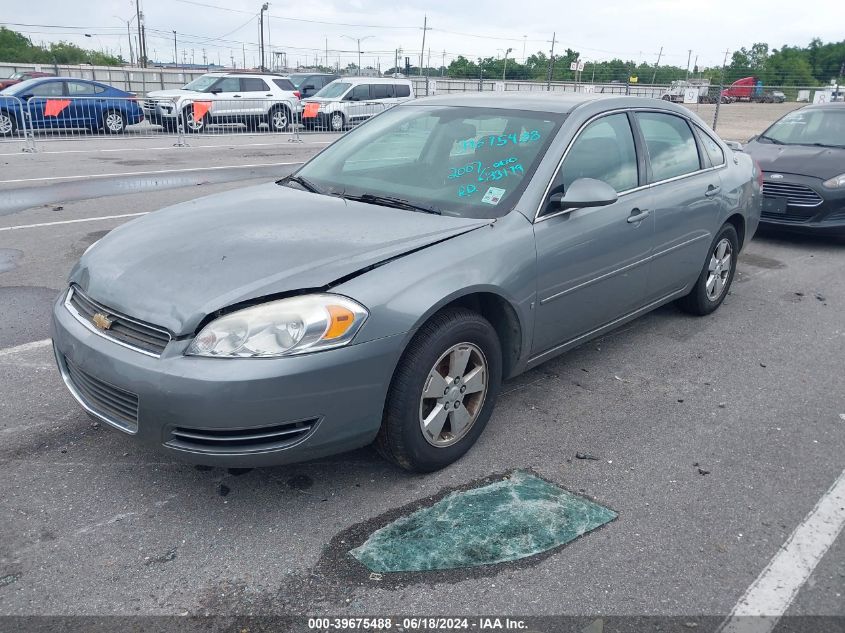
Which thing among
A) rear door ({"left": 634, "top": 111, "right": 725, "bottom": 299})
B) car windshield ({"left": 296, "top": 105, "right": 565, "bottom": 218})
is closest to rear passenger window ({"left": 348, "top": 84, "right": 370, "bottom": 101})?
rear door ({"left": 634, "top": 111, "right": 725, "bottom": 299})

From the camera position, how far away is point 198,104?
1975cm

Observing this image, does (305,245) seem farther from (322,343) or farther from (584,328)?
(584,328)

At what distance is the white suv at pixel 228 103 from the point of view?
789 inches

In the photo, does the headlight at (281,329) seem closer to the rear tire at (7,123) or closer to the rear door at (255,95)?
the rear tire at (7,123)

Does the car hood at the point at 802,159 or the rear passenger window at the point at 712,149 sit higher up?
the rear passenger window at the point at 712,149

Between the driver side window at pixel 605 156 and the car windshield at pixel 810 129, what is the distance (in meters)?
→ 5.91

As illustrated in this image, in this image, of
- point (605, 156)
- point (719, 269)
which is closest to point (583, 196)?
point (605, 156)

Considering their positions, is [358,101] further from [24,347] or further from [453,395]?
[453,395]

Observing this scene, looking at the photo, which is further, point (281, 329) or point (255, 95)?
point (255, 95)

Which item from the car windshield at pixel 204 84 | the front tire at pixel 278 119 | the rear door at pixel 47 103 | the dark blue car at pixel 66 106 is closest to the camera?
the dark blue car at pixel 66 106

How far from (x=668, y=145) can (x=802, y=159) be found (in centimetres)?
458

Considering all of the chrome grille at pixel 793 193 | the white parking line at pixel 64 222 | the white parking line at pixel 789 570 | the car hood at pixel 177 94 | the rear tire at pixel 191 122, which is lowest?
the white parking line at pixel 64 222

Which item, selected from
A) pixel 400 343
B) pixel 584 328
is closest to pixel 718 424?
pixel 584 328

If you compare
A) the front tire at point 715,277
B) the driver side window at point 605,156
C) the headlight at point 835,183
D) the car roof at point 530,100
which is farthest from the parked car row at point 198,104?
the driver side window at point 605,156
